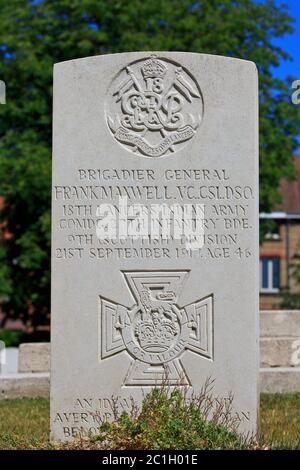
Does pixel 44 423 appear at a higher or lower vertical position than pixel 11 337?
higher

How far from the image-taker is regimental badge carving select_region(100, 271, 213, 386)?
7.60 m

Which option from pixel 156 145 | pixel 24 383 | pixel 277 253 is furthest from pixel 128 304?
pixel 277 253

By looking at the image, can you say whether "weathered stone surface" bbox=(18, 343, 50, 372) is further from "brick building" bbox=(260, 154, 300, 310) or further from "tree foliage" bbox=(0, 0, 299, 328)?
"brick building" bbox=(260, 154, 300, 310)

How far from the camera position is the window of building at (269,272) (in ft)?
131

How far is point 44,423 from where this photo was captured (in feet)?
28.8

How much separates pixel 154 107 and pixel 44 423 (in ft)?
11.0

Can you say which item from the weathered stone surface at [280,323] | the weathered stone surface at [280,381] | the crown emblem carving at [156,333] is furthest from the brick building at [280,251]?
the crown emblem carving at [156,333]

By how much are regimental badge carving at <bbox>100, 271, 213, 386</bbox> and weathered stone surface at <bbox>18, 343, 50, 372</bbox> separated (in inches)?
162

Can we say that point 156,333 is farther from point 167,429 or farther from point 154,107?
point 154,107

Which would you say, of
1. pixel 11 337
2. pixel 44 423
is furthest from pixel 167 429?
pixel 11 337

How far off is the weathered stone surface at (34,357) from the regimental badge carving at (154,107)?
15.2ft

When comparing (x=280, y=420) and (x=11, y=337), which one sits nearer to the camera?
(x=280, y=420)

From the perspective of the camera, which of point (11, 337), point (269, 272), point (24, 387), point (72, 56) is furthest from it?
point (269, 272)

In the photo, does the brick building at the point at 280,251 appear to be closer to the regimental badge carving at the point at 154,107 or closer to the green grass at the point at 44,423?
the green grass at the point at 44,423
